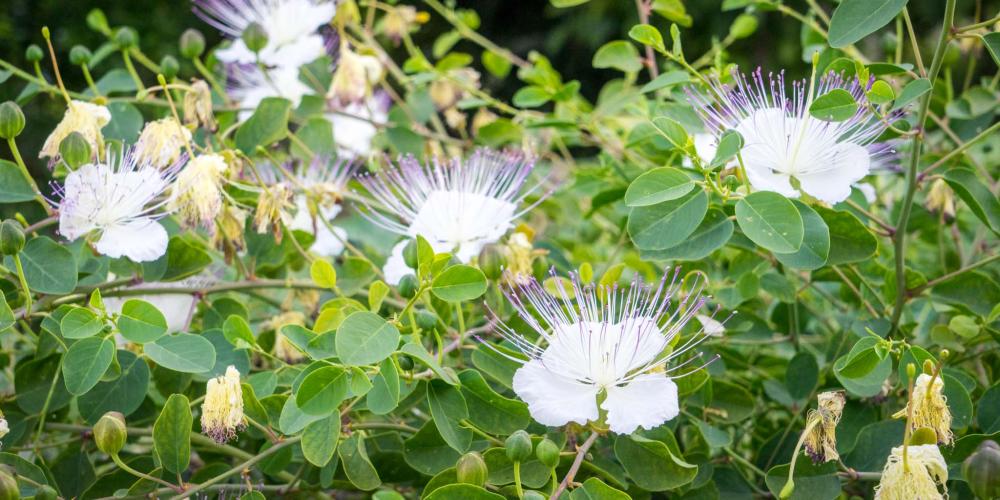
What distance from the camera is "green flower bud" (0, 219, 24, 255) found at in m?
1.06

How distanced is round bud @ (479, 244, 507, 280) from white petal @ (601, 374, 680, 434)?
247mm

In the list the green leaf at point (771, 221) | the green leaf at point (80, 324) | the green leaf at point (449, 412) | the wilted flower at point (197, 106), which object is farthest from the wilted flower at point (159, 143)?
the green leaf at point (771, 221)

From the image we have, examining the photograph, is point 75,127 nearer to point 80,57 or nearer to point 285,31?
point 80,57

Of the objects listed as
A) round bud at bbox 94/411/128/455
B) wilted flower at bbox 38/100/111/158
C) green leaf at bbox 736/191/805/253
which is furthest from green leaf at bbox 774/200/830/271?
wilted flower at bbox 38/100/111/158

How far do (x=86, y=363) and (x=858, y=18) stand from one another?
2.92 feet

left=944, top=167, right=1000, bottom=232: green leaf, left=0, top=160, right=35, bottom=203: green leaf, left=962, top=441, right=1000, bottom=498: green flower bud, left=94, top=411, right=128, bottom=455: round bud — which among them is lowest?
left=94, top=411, right=128, bottom=455: round bud

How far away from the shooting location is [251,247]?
4.49 ft

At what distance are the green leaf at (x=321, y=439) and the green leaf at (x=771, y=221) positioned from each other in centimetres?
45

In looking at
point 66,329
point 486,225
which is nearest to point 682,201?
point 486,225

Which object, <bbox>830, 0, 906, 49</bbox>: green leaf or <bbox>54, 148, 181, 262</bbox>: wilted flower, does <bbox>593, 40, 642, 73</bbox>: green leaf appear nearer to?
<bbox>830, 0, 906, 49</bbox>: green leaf

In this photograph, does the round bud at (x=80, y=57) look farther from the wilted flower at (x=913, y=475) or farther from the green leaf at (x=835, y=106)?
the wilted flower at (x=913, y=475)

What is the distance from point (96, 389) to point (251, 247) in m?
0.29

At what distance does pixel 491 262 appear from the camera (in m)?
1.22

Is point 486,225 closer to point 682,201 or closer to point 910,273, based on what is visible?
point 682,201
